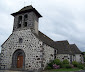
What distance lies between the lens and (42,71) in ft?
49.0

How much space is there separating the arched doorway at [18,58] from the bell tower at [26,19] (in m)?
4.24

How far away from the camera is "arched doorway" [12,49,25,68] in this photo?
16875 mm

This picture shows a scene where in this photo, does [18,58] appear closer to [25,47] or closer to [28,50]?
[25,47]

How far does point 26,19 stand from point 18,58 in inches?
287

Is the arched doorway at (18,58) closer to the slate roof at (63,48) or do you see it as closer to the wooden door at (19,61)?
the wooden door at (19,61)

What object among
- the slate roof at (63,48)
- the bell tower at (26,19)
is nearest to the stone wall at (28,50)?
the bell tower at (26,19)

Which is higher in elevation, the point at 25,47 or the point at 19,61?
the point at 25,47

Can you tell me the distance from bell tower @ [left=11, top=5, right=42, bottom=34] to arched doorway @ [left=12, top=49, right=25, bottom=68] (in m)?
4.24

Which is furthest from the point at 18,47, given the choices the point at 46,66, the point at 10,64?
the point at 46,66

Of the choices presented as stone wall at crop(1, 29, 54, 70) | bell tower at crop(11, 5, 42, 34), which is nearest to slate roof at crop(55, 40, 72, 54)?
stone wall at crop(1, 29, 54, 70)

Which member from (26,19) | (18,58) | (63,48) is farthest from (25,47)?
(63,48)

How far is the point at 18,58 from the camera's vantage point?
17.3 m

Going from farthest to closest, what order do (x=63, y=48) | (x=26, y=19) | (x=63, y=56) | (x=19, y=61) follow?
(x=63, y=48)
(x=63, y=56)
(x=26, y=19)
(x=19, y=61)

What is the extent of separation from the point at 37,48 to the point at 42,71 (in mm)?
3564
